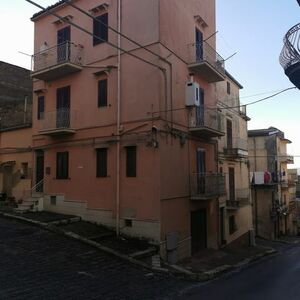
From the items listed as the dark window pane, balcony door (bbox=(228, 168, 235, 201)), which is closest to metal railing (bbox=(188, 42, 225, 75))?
balcony door (bbox=(228, 168, 235, 201))

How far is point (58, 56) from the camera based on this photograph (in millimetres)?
19406

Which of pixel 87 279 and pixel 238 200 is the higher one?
pixel 238 200

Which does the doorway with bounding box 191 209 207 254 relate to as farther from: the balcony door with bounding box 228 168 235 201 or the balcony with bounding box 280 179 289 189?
the balcony with bounding box 280 179 289 189

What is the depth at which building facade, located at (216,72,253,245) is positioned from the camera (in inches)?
910

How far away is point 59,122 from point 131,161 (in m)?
4.81

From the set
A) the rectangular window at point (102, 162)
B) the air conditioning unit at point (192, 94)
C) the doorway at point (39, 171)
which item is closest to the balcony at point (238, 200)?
the air conditioning unit at point (192, 94)

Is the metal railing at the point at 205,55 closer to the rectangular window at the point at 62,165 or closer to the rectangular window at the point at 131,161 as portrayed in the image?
the rectangular window at the point at 131,161

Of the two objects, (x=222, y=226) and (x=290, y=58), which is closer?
(x=290, y=58)

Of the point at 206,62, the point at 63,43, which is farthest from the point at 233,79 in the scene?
the point at 63,43

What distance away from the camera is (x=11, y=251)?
12.8 m

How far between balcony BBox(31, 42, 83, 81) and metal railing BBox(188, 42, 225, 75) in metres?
5.40

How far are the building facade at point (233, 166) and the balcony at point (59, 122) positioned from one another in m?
8.73

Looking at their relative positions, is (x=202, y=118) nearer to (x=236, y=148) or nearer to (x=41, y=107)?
(x=236, y=148)

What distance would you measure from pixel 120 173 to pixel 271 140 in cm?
2418
